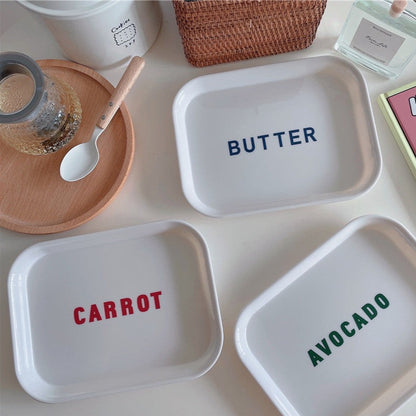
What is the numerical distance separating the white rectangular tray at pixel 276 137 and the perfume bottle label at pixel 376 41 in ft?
0.09

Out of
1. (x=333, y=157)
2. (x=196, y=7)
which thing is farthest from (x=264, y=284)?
(x=196, y=7)

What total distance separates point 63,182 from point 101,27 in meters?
0.20

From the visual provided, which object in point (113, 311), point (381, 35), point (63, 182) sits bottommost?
point (113, 311)

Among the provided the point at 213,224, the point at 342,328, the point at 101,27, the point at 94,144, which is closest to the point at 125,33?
the point at 101,27

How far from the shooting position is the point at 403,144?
2.04 feet

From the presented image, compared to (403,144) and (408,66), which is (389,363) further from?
(408,66)

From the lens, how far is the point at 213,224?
637 millimetres

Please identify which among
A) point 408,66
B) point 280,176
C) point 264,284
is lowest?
point 264,284

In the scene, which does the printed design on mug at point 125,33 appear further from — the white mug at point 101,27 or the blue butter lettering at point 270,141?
the blue butter lettering at point 270,141

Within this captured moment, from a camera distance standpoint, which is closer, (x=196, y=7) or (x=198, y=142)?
(x=196, y=7)

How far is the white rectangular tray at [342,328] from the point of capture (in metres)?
0.58

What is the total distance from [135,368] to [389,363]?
311 millimetres

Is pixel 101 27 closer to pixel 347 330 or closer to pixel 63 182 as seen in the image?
pixel 63 182

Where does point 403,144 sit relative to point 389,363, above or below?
above
